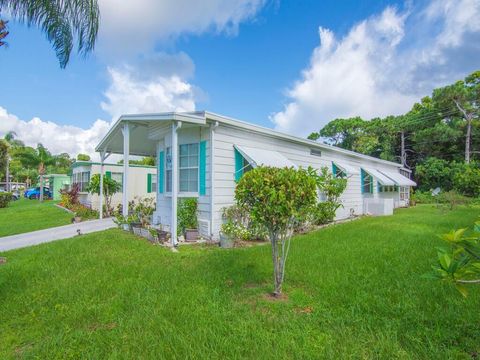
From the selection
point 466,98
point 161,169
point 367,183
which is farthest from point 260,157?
point 466,98

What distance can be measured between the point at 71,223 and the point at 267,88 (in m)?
12.4

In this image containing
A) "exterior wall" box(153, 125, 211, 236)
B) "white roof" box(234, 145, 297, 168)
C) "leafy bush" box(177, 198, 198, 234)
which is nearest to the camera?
"exterior wall" box(153, 125, 211, 236)

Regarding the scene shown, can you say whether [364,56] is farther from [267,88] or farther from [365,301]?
[365,301]

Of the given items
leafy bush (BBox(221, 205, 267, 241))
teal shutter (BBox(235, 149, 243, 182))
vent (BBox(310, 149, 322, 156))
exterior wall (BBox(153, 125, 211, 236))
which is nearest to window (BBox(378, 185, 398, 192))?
vent (BBox(310, 149, 322, 156))

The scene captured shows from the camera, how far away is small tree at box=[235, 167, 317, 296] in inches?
146

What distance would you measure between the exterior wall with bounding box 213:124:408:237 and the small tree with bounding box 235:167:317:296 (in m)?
4.25

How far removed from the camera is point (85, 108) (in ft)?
39.3

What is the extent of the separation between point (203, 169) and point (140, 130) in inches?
156

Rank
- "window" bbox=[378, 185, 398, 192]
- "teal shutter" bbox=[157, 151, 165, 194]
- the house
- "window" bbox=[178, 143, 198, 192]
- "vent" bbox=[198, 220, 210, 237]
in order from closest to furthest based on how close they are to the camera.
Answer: the house
"vent" bbox=[198, 220, 210, 237]
"window" bbox=[178, 143, 198, 192]
"teal shutter" bbox=[157, 151, 165, 194]
"window" bbox=[378, 185, 398, 192]

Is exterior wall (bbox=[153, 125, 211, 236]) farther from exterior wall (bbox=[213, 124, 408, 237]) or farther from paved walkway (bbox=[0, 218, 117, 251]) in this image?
paved walkway (bbox=[0, 218, 117, 251])

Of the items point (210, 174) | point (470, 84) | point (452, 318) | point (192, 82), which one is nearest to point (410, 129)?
point (470, 84)

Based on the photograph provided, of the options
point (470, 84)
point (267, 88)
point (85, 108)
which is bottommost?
point (85, 108)

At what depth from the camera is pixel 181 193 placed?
8.95 metres

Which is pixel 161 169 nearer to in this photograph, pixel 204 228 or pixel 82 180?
pixel 204 228
